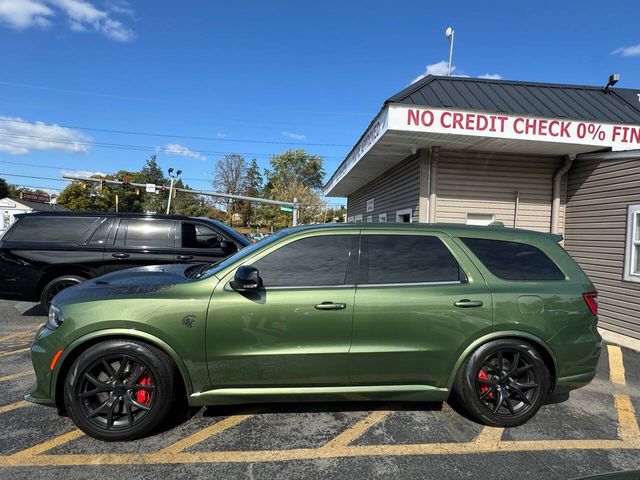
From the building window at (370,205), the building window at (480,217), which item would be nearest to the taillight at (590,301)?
the building window at (480,217)

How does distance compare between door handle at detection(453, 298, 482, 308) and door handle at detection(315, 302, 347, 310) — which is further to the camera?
door handle at detection(453, 298, 482, 308)

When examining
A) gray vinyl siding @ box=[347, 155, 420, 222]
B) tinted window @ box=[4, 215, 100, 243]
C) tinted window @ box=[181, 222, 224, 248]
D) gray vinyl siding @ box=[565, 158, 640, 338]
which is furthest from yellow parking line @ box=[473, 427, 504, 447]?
tinted window @ box=[4, 215, 100, 243]

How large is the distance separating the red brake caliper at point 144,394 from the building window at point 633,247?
25.2ft

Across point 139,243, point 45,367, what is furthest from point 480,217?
point 45,367

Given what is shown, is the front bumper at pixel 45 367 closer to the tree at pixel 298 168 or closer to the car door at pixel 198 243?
the car door at pixel 198 243

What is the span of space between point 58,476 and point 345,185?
13.0 m

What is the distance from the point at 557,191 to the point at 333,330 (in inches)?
288

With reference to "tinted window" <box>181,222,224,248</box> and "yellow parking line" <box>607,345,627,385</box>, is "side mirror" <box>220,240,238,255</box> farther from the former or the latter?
"yellow parking line" <box>607,345,627,385</box>

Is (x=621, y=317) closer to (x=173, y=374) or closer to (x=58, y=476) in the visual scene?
(x=173, y=374)

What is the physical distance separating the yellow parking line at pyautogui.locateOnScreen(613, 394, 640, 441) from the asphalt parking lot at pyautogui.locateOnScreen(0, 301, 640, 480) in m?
0.02

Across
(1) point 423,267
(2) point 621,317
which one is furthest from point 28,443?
(2) point 621,317

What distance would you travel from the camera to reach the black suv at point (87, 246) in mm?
6031

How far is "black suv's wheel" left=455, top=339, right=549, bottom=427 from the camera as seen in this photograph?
3.14 m

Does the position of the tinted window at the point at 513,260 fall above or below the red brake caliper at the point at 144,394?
above
